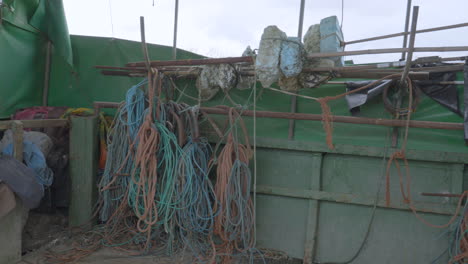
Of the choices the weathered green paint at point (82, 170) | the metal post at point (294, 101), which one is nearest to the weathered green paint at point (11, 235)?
the weathered green paint at point (82, 170)

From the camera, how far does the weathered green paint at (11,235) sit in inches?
118

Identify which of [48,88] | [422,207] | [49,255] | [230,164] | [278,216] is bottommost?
[49,255]

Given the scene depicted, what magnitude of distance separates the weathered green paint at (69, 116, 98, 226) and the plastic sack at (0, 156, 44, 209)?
0.68 meters

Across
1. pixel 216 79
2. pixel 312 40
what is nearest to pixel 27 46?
pixel 216 79

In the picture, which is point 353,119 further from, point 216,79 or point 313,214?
point 216,79

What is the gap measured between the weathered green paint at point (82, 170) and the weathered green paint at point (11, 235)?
617mm

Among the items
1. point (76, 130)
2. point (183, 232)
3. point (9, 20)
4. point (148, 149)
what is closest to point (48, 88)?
point (9, 20)

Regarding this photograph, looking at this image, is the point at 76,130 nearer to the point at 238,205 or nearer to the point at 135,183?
the point at 135,183

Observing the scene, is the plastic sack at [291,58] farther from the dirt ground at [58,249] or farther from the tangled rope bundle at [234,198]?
the dirt ground at [58,249]

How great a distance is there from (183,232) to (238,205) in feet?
2.04

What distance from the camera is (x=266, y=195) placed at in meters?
3.49

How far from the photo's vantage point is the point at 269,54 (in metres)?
2.91

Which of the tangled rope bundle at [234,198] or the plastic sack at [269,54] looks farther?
the tangled rope bundle at [234,198]

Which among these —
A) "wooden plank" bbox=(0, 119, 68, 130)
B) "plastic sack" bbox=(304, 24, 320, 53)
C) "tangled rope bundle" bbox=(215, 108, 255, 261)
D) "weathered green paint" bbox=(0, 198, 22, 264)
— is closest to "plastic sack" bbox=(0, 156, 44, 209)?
"weathered green paint" bbox=(0, 198, 22, 264)
